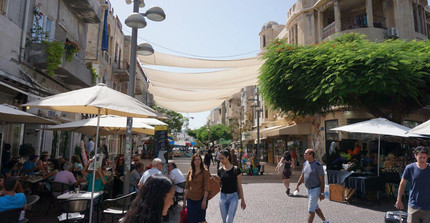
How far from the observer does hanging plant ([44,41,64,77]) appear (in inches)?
418

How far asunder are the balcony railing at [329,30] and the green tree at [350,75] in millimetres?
6535

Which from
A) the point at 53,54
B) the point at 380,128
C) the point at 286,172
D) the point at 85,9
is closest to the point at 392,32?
the point at 380,128

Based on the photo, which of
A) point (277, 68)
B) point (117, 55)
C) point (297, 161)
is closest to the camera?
point (277, 68)

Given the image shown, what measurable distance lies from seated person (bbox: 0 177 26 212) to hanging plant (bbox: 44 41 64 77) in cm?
761

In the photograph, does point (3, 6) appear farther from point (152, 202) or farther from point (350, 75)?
point (350, 75)

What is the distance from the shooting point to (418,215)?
4.54 m

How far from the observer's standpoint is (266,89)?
577 inches

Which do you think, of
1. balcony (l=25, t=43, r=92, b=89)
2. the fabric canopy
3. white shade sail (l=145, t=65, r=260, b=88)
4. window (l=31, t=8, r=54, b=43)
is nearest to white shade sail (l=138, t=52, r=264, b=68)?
the fabric canopy

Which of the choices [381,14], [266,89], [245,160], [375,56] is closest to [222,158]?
[375,56]

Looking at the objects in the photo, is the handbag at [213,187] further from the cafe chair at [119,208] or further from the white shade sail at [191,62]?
the white shade sail at [191,62]

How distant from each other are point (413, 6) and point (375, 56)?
12.7 metres

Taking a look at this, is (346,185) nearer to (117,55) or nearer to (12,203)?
(12,203)

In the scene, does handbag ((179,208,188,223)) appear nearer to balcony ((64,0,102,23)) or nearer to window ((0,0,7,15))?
window ((0,0,7,15))

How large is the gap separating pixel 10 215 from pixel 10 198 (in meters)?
0.26
